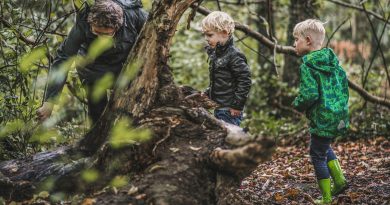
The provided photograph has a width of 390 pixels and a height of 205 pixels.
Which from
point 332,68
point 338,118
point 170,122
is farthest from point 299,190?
point 170,122

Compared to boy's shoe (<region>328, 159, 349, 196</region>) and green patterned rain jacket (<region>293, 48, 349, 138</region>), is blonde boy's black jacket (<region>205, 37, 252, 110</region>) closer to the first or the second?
green patterned rain jacket (<region>293, 48, 349, 138</region>)

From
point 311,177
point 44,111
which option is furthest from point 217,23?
point 311,177

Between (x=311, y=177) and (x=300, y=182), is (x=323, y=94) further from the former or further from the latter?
(x=311, y=177)

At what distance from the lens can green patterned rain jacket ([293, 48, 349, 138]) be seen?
3902 mm

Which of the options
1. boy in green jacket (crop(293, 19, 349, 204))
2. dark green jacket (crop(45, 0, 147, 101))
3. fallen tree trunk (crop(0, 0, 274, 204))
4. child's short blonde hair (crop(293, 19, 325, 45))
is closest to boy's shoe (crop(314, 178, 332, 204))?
A: boy in green jacket (crop(293, 19, 349, 204))

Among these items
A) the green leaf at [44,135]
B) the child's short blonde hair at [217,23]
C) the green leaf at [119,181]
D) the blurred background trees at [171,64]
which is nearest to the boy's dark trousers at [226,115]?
the child's short blonde hair at [217,23]

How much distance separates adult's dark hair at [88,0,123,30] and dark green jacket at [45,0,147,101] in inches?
8.4

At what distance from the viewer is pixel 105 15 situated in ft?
12.4

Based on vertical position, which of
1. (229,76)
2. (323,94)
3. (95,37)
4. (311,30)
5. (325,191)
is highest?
(95,37)

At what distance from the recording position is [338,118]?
3.94 m

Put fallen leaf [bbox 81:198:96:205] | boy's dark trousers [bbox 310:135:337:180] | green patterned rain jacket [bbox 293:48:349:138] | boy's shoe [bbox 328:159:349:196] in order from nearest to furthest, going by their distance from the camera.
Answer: fallen leaf [bbox 81:198:96:205] → green patterned rain jacket [bbox 293:48:349:138] → boy's dark trousers [bbox 310:135:337:180] → boy's shoe [bbox 328:159:349:196]

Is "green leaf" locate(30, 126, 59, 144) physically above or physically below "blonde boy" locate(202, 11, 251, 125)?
below

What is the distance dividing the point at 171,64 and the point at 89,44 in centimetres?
634

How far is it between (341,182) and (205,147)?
1.47 m
